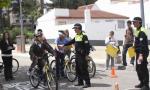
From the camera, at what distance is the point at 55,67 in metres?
15.2

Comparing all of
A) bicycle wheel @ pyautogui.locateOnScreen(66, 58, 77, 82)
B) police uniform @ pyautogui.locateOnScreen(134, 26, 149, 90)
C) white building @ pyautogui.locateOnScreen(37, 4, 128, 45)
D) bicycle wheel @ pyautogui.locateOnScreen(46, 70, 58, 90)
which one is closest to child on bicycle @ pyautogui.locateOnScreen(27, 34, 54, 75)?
bicycle wheel @ pyautogui.locateOnScreen(46, 70, 58, 90)

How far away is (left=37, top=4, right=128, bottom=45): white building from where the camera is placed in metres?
37.4

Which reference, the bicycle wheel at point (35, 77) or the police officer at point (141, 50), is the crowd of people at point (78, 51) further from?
the bicycle wheel at point (35, 77)

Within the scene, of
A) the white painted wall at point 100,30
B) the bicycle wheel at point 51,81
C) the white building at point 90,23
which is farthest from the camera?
the white building at point 90,23

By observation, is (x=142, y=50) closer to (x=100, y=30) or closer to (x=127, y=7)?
(x=100, y=30)

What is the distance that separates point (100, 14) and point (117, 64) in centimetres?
3172

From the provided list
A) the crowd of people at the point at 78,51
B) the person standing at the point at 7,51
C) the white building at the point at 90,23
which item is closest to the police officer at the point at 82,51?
the crowd of people at the point at 78,51

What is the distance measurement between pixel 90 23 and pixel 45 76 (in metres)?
25.0

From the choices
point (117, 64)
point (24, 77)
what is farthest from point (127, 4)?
point (24, 77)

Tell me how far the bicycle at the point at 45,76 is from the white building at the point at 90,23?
23554mm

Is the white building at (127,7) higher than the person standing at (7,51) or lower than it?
higher

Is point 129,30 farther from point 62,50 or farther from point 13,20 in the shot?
point 13,20

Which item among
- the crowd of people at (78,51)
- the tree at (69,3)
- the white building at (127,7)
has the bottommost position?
the crowd of people at (78,51)

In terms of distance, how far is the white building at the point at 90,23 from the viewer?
37.4 meters
